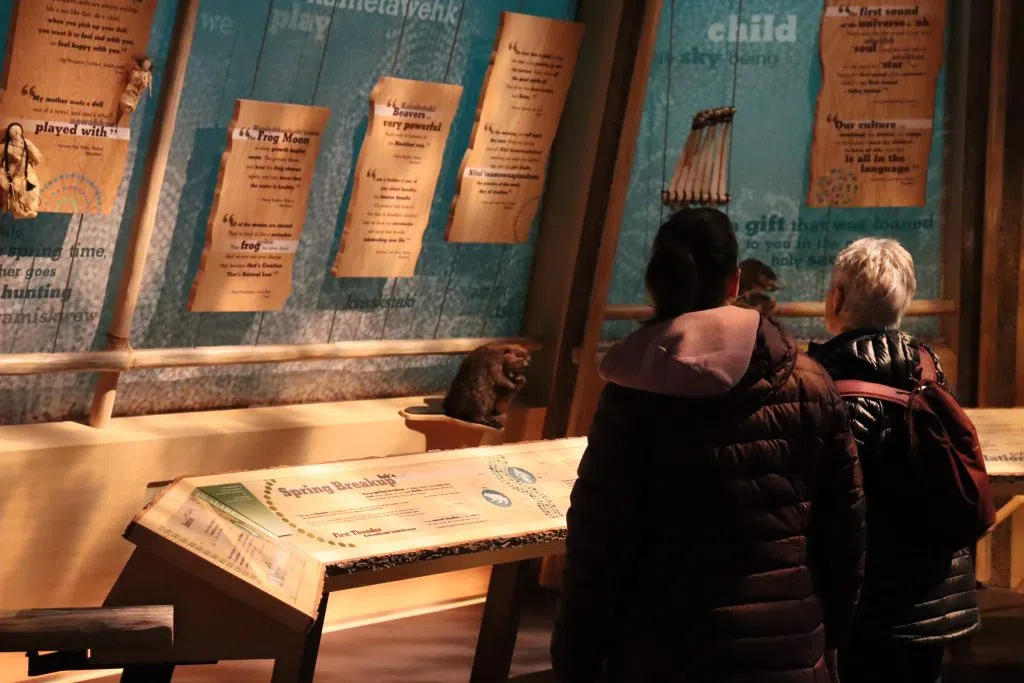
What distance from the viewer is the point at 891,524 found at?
302cm

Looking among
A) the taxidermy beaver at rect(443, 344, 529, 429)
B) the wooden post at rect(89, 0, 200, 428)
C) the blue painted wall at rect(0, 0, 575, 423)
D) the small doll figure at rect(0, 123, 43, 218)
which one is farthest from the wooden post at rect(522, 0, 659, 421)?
the small doll figure at rect(0, 123, 43, 218)

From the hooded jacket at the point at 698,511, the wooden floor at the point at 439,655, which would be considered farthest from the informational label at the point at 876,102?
the hooded jacket at the point at 698,511

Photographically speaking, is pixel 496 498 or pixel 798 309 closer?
pixel 496 498

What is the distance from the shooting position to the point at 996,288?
228 inches

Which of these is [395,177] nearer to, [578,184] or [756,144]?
[578,184]

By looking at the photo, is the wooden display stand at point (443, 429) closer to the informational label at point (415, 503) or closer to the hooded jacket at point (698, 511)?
the informational label at point (415, 503)

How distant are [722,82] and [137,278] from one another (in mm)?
2566

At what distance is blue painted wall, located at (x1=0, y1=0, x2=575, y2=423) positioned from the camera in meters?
4.26

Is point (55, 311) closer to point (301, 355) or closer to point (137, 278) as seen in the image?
point (137, 278)

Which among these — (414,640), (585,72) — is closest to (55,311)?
(414,640)

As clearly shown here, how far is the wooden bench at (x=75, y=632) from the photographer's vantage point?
102 inches

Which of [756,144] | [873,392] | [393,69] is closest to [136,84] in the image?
[393,69]

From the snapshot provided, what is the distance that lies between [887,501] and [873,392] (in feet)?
0.79

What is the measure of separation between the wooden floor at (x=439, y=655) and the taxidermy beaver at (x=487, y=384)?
76cm
